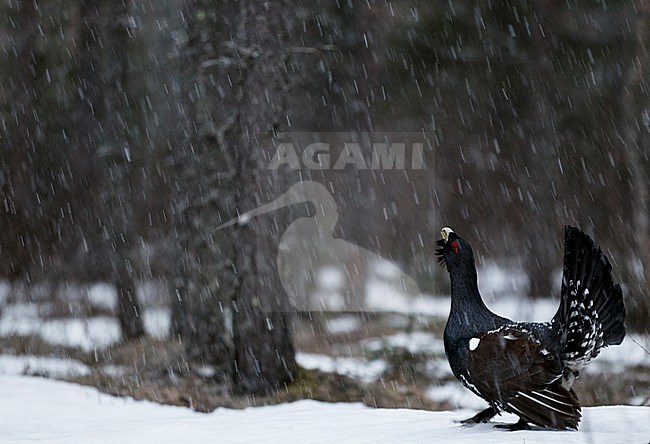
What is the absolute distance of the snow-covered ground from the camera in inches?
164

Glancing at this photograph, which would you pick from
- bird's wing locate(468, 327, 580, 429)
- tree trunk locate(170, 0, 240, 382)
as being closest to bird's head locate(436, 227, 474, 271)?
bird's wing locate(468, 327, 580, 429)

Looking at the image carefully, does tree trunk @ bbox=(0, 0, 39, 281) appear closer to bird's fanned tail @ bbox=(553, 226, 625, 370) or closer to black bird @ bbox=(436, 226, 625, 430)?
black bird @ bbox=(436, 226, 625, 430)

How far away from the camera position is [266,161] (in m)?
7.71

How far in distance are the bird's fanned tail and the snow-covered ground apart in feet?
1.45

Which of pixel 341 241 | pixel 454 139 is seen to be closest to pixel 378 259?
pixel 341 241

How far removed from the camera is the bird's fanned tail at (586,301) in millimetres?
4438

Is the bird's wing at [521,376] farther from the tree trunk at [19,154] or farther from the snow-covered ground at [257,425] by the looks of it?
the tree trunk at [19,154]

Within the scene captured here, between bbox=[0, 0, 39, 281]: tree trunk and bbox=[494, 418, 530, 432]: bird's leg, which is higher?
bbox=[0, 0, 39, 281]: tree trunk

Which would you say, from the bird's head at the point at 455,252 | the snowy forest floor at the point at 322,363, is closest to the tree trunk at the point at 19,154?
the snowy forest floor at the point at 322,363

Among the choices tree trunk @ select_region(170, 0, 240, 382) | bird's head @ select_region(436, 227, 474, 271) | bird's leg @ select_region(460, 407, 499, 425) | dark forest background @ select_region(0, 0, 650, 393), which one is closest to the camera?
bird's leg @ select_region(460, 407, 499, 425)

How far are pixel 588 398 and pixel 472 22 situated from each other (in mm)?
8373

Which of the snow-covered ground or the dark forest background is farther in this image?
the dark forest background

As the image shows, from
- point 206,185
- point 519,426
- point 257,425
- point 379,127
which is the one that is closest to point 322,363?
point 206,185

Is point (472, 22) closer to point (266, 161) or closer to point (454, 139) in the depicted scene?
point (454, 139)
